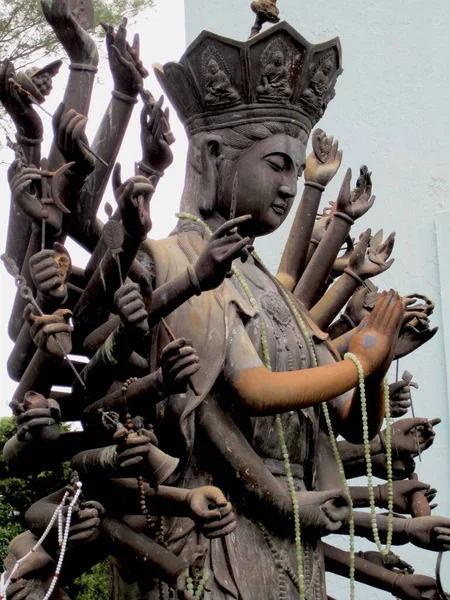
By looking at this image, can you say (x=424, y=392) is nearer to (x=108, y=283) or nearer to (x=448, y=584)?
(x=448, y=584)

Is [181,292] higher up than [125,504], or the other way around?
[181,292]

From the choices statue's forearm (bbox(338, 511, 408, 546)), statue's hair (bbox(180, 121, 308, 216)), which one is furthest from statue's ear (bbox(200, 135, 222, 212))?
statue's forearm (bbox(338, 511, 408, 546))

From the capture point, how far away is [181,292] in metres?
4.87

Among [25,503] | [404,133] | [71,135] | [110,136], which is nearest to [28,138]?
[71,135]

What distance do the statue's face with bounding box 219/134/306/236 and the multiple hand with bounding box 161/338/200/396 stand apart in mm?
869

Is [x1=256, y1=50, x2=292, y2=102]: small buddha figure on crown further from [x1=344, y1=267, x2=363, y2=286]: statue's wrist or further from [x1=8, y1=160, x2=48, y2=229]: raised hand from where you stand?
[x1=8, y1=160, x2=48, y2=229]: raised hand

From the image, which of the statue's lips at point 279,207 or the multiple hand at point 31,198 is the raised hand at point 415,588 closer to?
the statue's lips at point 279,207

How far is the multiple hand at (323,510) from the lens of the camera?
525 cm

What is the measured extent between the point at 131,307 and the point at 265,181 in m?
0.95

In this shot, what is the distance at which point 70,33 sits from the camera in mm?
5223

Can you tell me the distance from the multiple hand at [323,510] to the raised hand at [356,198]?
1.18 meters

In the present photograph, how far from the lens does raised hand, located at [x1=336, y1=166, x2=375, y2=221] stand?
589 cm

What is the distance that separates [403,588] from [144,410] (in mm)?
1343

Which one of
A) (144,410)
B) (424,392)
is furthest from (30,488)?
(144,410)
